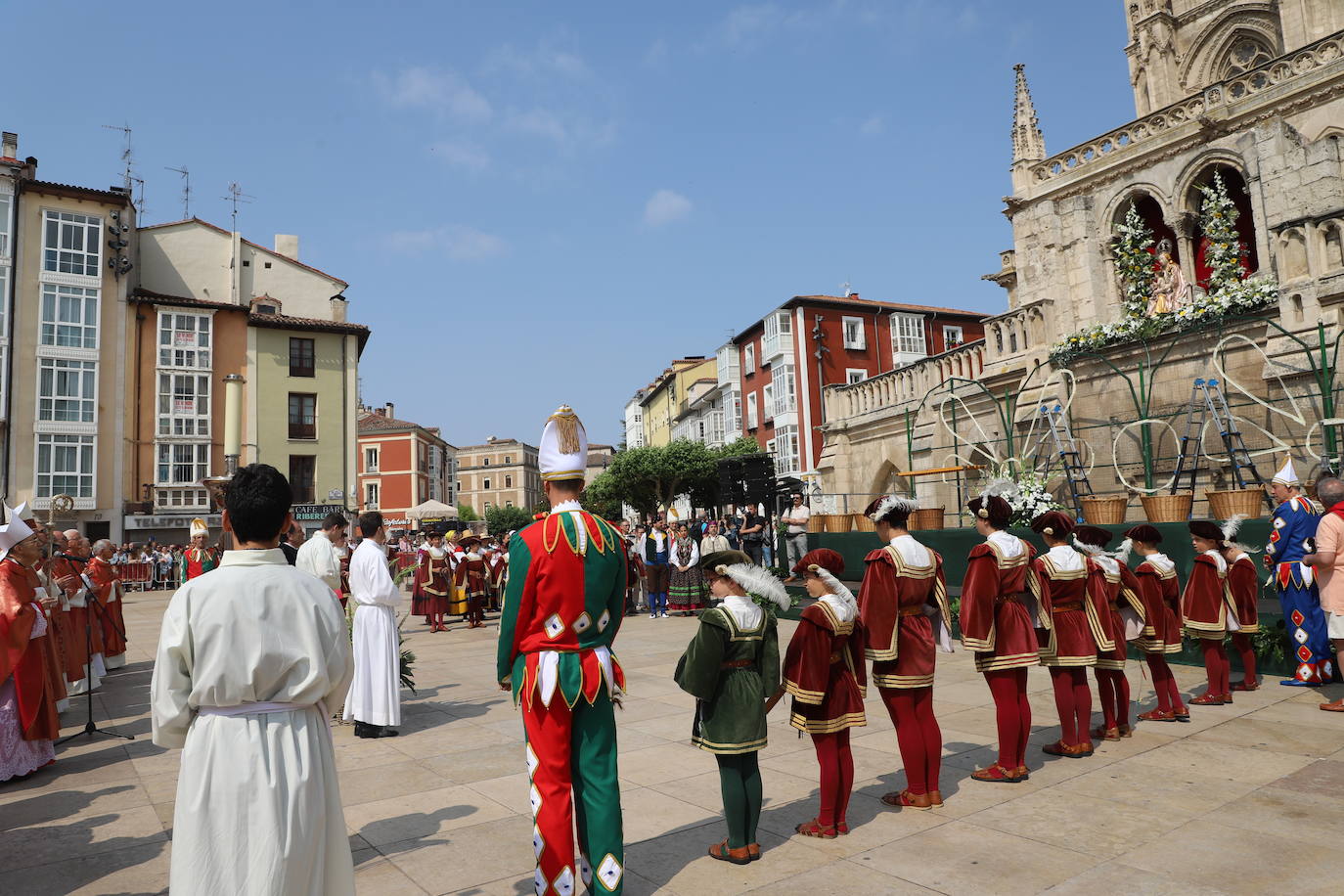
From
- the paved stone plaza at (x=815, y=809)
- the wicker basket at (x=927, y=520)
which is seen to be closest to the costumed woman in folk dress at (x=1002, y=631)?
the paved stone plaza at (x=815, y=809)

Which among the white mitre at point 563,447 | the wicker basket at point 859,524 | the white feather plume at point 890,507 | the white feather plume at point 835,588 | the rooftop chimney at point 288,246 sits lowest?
the white feather plume at point 835,588

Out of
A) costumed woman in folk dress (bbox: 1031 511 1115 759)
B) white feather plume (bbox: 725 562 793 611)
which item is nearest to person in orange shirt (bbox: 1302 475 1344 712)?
costumed woman in folk dress (bbox: 1031 511 1115 759)

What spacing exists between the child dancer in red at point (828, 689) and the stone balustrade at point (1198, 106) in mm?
14539

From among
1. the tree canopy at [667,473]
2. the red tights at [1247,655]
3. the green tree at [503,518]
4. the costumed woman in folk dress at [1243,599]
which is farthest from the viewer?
the green tree at [503,518]

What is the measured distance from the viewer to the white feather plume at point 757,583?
4293mm

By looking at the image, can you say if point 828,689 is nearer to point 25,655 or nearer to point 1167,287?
point 25,655

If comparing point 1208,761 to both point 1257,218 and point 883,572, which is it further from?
point 1257,218

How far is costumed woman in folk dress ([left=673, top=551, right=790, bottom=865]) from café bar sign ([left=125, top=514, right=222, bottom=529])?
35313 millimetres

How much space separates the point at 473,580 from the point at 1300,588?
1289cm

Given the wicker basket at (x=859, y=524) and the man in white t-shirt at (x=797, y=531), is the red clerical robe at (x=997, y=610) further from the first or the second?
the man in white t-shirt at (x=797, y=531)

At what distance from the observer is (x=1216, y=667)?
720 centimetres

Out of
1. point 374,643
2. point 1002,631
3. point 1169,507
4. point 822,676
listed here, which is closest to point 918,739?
point 822,676

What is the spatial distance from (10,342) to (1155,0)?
4042 centimetres

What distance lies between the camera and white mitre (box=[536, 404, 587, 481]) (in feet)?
13.3
